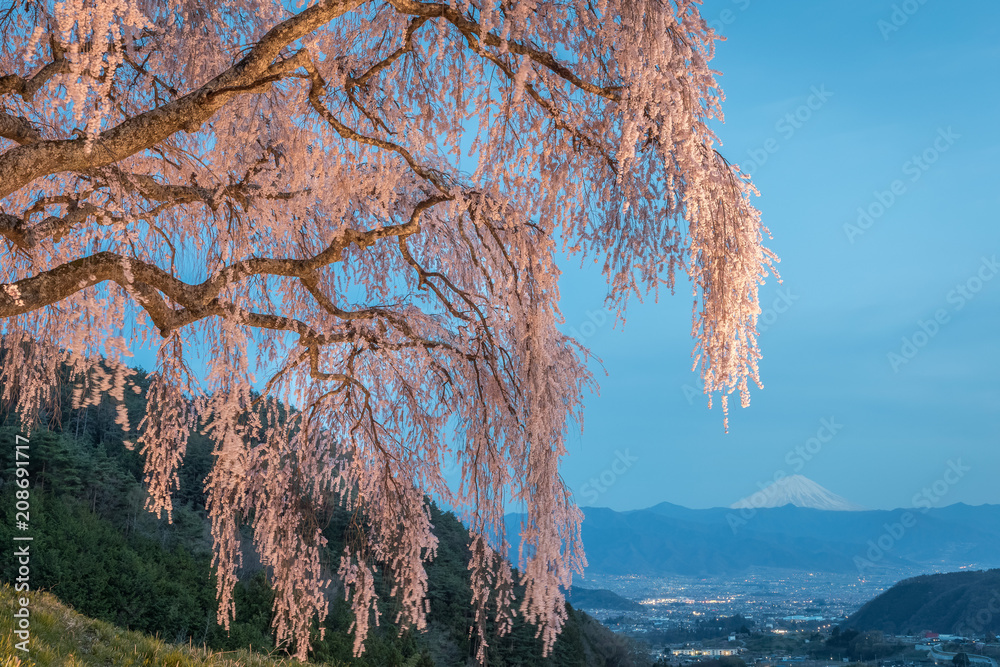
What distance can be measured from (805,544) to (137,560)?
137406 mm

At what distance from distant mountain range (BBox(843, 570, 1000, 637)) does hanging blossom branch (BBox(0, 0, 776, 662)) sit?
52.3m

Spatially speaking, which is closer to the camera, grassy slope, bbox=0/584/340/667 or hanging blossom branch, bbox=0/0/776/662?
hanging blossom branch, bbox=0/0/776/662

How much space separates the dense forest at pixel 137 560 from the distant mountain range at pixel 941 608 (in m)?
40.5

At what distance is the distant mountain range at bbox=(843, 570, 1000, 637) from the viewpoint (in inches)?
1754

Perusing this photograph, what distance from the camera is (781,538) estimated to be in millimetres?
134000

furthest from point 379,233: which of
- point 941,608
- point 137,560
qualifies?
point 941,608

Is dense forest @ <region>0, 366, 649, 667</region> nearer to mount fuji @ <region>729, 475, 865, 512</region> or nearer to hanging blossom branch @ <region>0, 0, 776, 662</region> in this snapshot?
hanging blossom branch @ <region>0, 0, 776, 662</region>

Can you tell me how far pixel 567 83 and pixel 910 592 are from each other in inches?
2296

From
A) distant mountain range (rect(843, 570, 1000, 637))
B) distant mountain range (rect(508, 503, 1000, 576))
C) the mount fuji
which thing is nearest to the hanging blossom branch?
distant mountain range (rect(843, 570, 1000, 637))

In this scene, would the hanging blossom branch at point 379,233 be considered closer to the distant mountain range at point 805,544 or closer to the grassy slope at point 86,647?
the grassy slope at point 86,647

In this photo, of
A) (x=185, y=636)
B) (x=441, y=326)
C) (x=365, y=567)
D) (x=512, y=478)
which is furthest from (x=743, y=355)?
(x=185, y=636)

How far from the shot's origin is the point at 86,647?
4.59 m

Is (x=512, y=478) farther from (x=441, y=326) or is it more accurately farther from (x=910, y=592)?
(x=910, y=592)

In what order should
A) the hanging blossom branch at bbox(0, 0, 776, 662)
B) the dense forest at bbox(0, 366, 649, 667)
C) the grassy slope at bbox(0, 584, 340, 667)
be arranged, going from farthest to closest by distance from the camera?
the dense forest at bbox(0, 366, 649, 667)
the grassy slope at bbox(0, 584, 340, 667)
the hanging blossom branch at bbox(0, 0, 776, 662)
